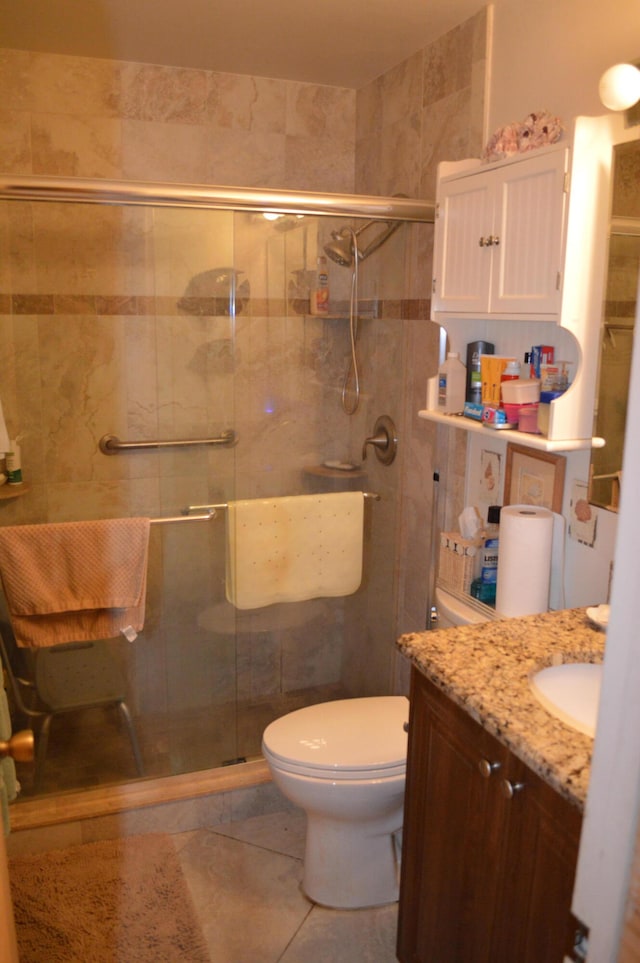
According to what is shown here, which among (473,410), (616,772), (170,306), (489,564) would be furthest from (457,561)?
(616,772)

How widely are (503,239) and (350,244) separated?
0.78m

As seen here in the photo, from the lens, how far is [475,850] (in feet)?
4.55

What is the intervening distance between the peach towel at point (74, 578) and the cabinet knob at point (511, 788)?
1.39 metres

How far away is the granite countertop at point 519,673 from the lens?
1154mm

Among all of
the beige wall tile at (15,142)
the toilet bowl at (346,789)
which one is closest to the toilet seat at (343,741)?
the toilet bowl at (346,789)

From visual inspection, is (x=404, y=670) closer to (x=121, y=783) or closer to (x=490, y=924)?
(x=121, y=783)

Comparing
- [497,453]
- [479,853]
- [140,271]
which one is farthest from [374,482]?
[479,853]

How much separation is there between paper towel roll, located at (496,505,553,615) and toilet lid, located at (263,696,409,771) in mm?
462

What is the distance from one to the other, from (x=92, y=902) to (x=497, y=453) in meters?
1.64

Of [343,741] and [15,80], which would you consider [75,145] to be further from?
[343,741]

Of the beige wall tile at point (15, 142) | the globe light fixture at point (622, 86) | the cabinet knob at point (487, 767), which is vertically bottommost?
the cabinet knob at point (487, 767)

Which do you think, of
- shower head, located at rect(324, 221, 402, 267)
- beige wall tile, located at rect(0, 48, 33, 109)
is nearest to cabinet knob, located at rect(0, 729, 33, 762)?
shower head, located at rect(324, 221, 402, 267)

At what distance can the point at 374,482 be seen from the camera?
2.63 meters

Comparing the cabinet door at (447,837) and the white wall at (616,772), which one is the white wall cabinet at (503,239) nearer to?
the cabinet door at (447,837)
